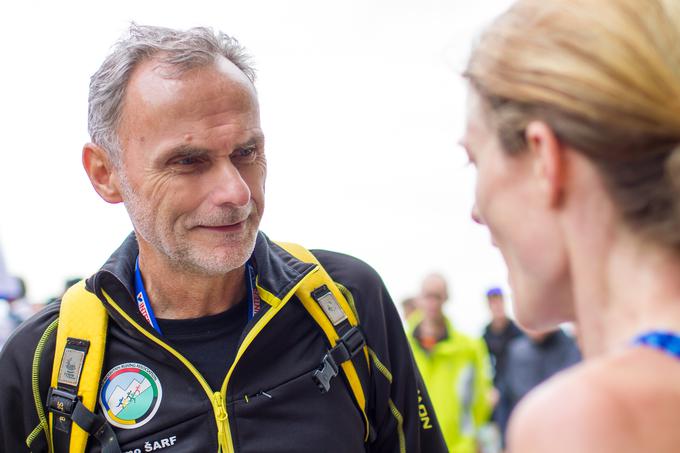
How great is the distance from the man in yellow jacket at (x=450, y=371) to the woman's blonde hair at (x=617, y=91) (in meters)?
6.51

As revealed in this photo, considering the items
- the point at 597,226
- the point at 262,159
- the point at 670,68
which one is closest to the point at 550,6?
the point at 670,68

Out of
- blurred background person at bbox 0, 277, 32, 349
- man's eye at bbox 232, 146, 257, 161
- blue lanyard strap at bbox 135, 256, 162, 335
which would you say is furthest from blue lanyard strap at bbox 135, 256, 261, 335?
blurred background person at bbox 0, 277, 32, 349

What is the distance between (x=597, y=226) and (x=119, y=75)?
1.86m

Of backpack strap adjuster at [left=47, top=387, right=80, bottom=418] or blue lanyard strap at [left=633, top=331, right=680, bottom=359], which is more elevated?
blue lanyard strap at [left=633, top=331, right=680, bottom=359]

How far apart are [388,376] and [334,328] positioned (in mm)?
229

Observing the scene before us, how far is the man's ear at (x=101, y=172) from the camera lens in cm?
291

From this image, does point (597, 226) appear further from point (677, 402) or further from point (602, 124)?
point (677, 402)

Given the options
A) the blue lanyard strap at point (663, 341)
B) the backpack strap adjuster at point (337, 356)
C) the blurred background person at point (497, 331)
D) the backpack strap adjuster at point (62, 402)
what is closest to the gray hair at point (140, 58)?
the backpack strap adjuster at point (62, 402)

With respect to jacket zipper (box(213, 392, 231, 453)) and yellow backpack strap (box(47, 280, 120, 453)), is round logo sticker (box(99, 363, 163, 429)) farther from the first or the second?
jacket zipper (box(213, 392, 231, 453))

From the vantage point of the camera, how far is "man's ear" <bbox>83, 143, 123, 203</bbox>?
115 inches

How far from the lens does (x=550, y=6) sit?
140 cm

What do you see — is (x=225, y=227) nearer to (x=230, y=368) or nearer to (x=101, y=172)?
(x=230, y=368)

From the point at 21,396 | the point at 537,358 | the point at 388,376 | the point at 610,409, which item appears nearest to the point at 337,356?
the point at 388,376

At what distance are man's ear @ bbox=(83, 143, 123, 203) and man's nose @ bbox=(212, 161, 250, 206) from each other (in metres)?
0.47
